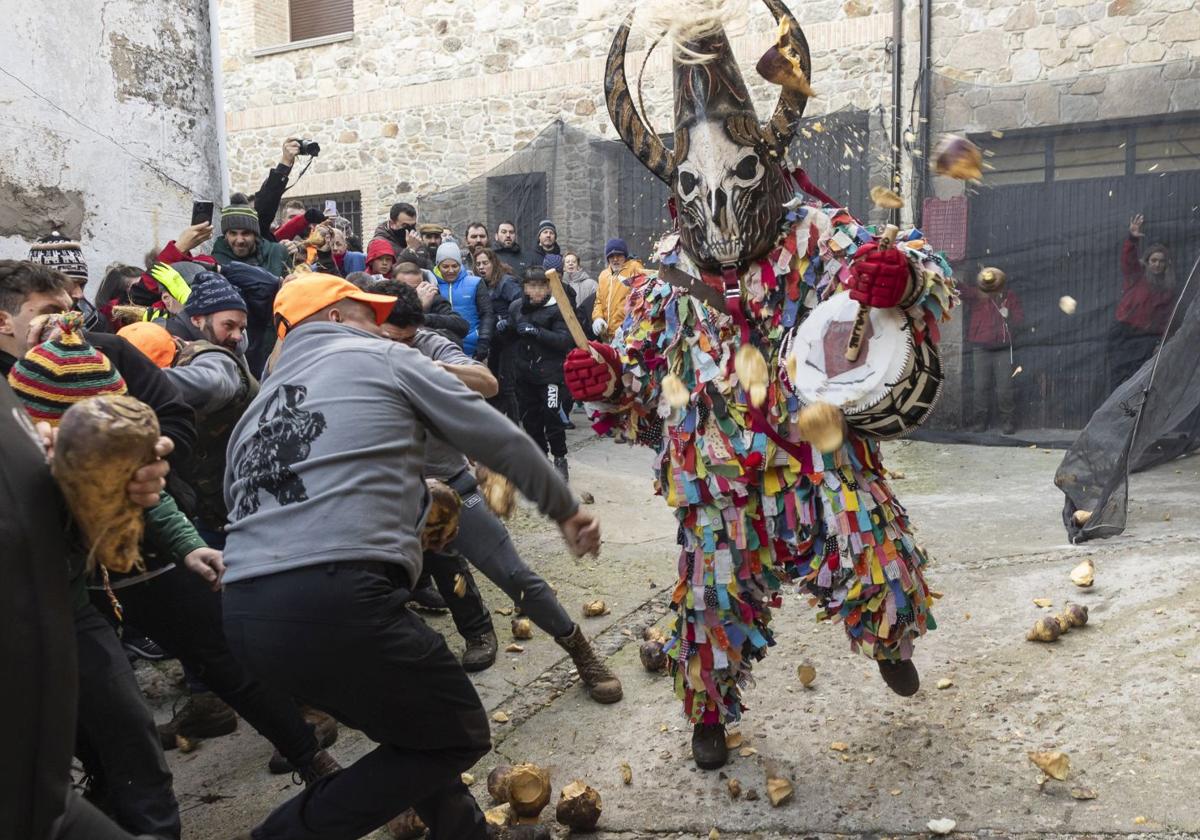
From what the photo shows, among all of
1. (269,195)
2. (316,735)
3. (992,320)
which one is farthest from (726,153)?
(992,320)

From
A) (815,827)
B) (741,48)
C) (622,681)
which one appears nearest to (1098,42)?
(741,48)

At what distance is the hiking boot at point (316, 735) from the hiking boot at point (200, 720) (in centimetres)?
34

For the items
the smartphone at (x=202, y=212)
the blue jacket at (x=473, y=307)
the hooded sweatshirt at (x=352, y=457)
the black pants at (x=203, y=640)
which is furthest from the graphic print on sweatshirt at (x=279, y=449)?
the blue jacket at (x=473, y=307)

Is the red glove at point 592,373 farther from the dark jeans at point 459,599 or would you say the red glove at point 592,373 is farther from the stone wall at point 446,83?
the stone wall at point 446,83

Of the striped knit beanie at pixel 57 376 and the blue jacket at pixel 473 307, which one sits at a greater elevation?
the striped knit beanie at pixel 57 376

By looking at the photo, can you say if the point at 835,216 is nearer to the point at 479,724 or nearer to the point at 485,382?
the point at 485,382

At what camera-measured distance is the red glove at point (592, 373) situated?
12.3 ft

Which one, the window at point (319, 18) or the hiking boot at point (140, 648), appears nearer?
the hiking boot at point (140, 648)

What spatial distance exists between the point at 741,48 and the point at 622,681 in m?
8.66

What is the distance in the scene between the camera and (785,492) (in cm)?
357

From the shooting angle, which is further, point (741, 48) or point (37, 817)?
point (741, 48)

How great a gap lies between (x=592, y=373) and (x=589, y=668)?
1336mm

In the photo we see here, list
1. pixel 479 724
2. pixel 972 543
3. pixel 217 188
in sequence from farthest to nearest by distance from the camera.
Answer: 1. pixel 217 188
2. pixel 972 543
3. pixel 479 724

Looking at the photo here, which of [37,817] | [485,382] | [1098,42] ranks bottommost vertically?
[37,817]
